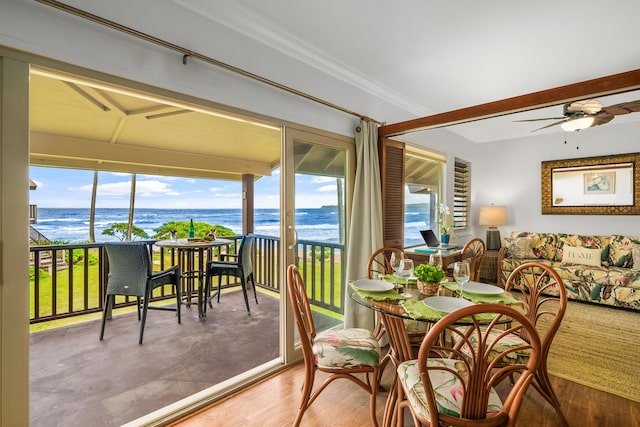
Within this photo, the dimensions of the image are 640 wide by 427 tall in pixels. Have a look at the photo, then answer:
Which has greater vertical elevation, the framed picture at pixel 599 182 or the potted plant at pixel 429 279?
the framed picture at pixel 599 182

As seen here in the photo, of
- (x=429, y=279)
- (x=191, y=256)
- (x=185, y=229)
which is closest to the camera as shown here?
(x=429, y=279)

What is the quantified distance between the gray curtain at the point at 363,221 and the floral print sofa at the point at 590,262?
195 centimetres

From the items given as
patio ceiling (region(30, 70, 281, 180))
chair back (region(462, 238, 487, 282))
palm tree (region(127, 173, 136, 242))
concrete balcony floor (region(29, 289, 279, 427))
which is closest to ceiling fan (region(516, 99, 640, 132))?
chair back (region(462, 238, 487, 282))

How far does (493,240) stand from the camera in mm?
5336

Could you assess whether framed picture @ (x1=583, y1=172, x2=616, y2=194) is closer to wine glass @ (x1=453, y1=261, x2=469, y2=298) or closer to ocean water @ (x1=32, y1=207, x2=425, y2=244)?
ocean water @ (x1=32, y1=207, x2=425, y2=244)

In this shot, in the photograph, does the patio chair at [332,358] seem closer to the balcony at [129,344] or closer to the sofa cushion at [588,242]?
the balcony at [129,344]

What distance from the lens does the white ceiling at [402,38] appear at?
1976 mm

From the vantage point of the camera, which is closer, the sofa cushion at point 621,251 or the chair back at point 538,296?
the chair back at point 538,296

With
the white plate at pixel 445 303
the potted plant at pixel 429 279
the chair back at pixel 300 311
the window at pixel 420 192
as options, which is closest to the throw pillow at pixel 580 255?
the window at pixel 420 192

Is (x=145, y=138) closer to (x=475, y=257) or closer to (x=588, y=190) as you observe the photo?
(x=475, y=257)

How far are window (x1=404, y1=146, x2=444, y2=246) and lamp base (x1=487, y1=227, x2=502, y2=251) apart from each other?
1.31 m

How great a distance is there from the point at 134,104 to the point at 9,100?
2162mm

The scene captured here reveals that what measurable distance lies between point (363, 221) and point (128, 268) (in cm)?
240

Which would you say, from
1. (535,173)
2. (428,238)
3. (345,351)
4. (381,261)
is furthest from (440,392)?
(535,173)
